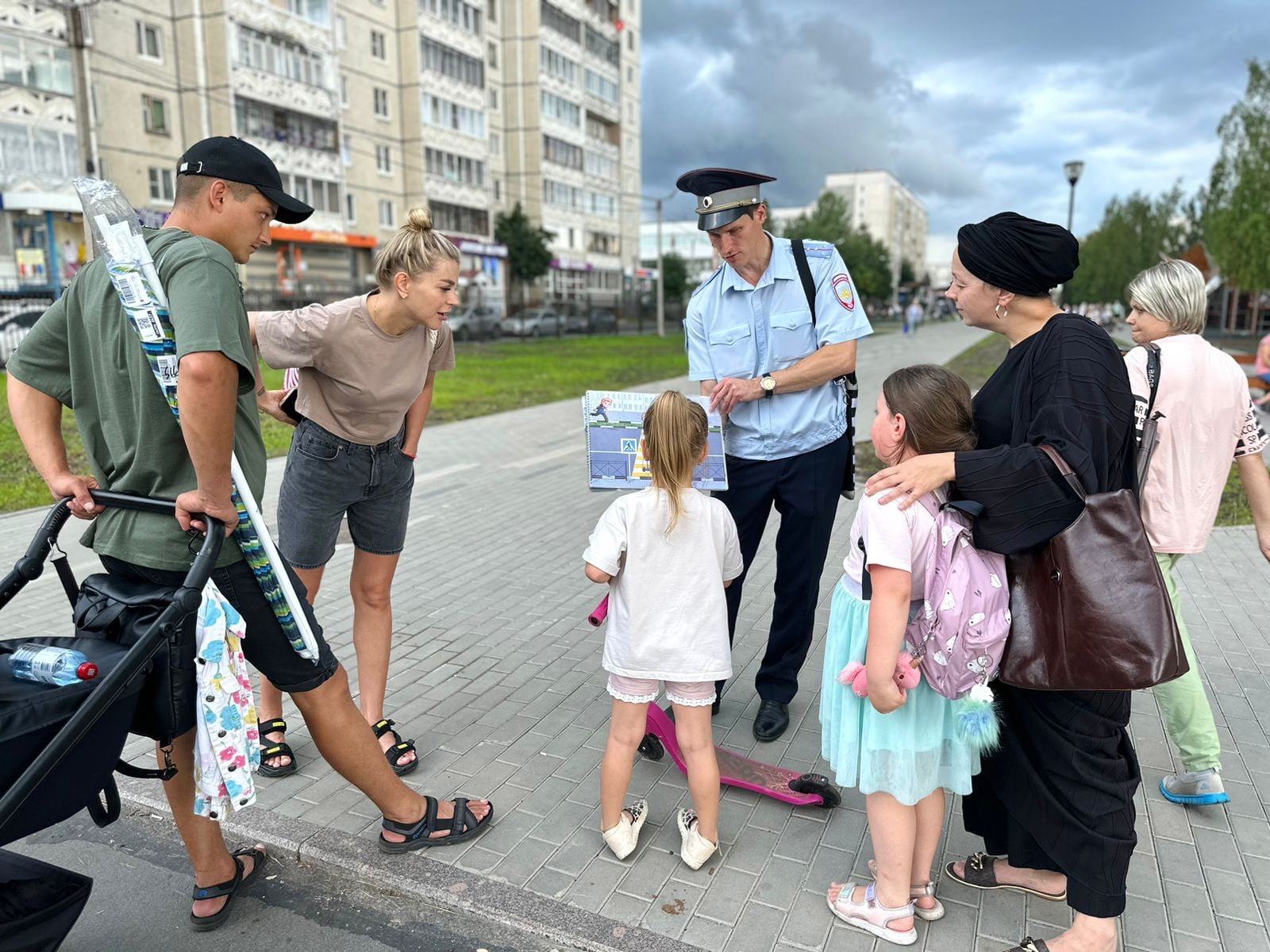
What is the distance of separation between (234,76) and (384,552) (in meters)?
39.8

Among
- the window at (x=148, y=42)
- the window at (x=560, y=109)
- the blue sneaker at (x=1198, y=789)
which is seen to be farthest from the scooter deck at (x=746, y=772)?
the window at (x=560, y=109)

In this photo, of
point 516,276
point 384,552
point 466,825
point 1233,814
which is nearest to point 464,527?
point 384,552

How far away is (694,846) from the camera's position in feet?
9.37

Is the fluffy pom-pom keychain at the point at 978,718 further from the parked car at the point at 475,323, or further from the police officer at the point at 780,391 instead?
the parked car at the point at 475,323

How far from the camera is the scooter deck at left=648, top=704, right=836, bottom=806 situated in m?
3.21

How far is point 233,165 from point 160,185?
39264 millimetres

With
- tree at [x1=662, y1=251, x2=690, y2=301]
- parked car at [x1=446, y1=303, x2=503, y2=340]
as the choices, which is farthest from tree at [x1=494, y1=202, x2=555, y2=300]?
tree at [x1=662, y1=251, x2=690, y2=301]

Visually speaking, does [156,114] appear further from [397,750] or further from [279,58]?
[397,750]

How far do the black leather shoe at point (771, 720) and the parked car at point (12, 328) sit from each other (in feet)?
65.5

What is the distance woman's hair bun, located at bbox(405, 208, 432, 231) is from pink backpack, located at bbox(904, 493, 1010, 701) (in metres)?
1.90

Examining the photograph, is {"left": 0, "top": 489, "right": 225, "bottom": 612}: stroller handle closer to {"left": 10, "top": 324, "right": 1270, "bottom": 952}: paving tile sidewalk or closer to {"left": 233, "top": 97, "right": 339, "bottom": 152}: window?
{"left": 10, "top": 324, "right": 1270, "bottom": 952}: paving tile sidewalk

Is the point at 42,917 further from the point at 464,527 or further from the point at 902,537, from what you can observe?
the point at 464,527

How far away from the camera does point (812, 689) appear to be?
14.0 ft

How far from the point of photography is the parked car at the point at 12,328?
62.4 ft
